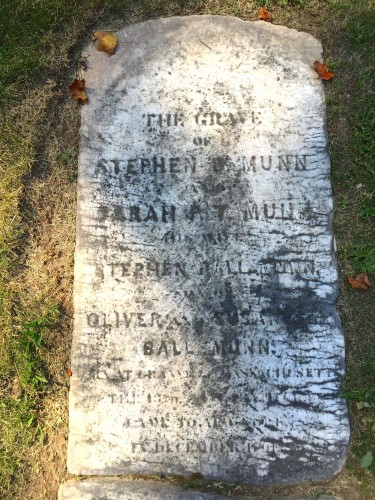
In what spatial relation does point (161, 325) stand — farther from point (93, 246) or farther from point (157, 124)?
point (157, 124)

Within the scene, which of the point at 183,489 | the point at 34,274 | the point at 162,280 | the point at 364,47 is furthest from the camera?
the point at 364,47

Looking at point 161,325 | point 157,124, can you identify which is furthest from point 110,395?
point 157,124

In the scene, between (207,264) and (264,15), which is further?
(264,15)

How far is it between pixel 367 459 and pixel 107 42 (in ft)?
8.33

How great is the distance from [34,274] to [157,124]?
1.03m

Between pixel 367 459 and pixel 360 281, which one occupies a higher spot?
pixel 360 281

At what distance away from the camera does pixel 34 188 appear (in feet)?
9.25

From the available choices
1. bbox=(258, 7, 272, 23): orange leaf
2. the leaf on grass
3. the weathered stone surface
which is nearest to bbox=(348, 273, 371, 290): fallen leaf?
the leaf on grass

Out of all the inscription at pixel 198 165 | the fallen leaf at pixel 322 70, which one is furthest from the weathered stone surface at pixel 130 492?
the fallen leaf at pixel 322 70

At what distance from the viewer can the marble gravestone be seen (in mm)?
2441

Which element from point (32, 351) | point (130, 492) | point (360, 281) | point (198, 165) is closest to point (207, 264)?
point (198, 165)

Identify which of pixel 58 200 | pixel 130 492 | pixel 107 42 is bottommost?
pixel 130 492

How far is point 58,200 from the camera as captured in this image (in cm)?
279

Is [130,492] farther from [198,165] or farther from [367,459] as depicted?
[198,165]
